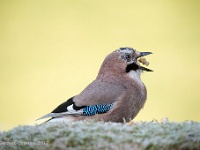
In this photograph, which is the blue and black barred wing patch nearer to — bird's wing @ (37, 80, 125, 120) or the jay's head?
bird's wing @ (37, 80, 125, 120)

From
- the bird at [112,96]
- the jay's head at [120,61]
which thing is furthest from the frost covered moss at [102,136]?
the jay's head at [120,61]

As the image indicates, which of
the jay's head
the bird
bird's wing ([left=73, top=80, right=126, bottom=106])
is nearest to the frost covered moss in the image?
the bird

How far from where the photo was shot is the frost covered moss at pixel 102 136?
2.15 meters

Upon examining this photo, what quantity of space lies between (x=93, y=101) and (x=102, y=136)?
101 cm

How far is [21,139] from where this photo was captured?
7.56 ft

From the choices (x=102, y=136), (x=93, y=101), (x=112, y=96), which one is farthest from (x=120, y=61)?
(x=102, y=136)

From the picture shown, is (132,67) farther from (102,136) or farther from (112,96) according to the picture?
(102,136)

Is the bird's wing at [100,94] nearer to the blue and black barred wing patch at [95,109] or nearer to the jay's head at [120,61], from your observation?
the blue and black barred wing patch at [95,109]

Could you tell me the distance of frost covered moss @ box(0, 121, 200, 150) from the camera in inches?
84.5

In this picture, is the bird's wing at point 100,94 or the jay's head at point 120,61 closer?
the bird's wing at point 100,94

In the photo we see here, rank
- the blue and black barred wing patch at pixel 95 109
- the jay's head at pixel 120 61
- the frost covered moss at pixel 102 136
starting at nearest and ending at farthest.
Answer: the frost covered moss at pixel 102 136
the blue and black barred wing patch at pixel 95 109
the jay's head at pixel 120 61

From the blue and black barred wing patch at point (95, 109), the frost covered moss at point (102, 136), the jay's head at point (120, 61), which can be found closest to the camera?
the frost covered moss at point (102, 136)

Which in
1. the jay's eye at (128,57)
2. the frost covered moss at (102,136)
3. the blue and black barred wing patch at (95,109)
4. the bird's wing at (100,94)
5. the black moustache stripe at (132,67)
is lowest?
the frost covered moss at (102,136)

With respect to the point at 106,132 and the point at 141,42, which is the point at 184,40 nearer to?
the point at 141,42
